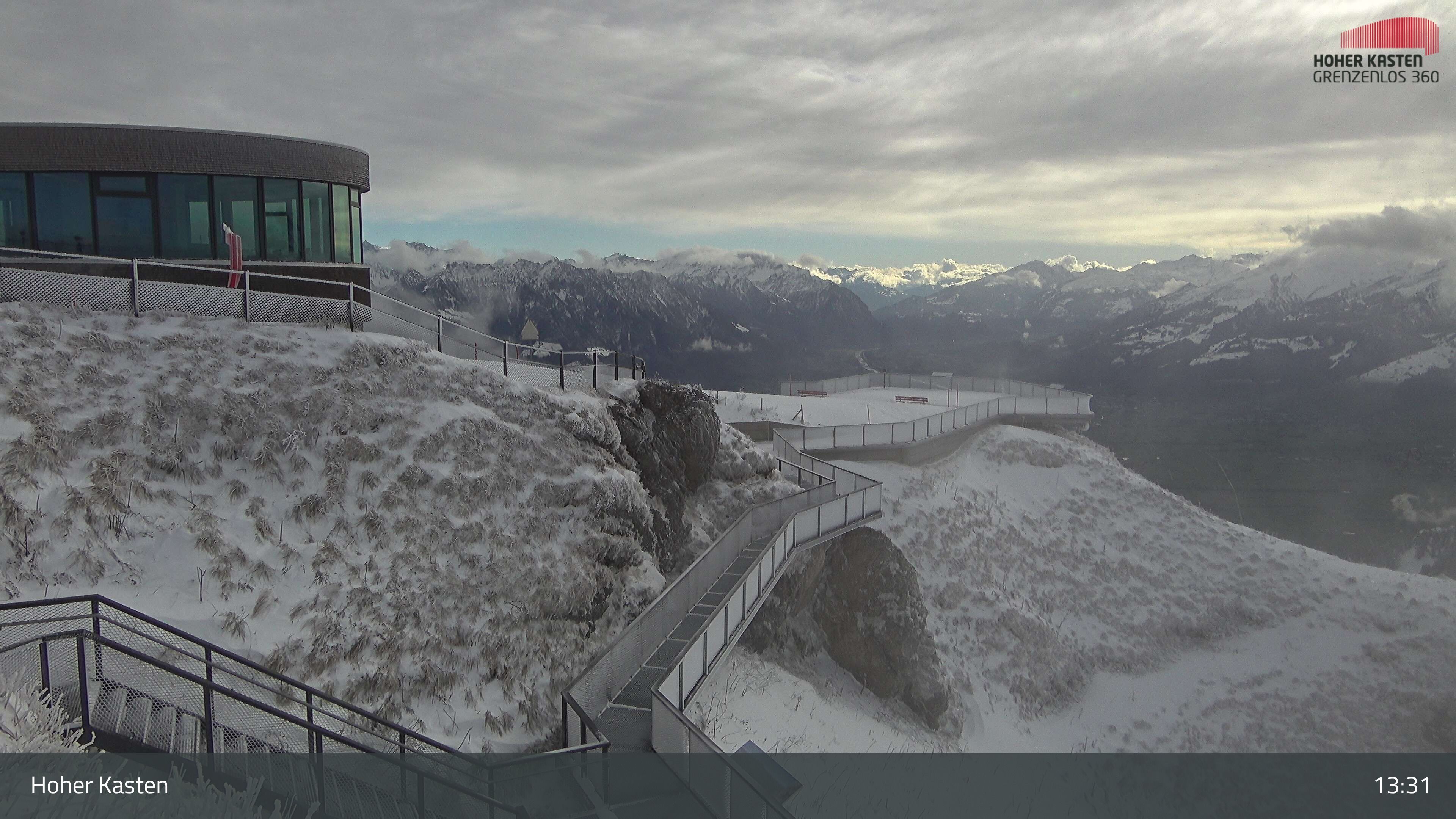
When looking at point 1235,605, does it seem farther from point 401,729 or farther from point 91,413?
point 91,413

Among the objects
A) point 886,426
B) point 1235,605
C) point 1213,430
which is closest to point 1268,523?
point 1213,430

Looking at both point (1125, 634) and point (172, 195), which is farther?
point (1125, 634)

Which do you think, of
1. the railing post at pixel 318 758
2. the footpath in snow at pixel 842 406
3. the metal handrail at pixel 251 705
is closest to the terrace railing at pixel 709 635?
the metal handrail at pixel 251 705

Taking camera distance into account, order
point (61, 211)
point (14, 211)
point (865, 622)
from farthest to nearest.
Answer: point (865, 622)
point (61, 211)
point (14, 211)

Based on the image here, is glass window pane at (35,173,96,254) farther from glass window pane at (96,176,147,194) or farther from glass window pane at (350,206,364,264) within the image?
glass window pane at (350,206,364,264)

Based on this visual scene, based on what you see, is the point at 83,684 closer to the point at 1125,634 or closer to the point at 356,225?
the point at 356,225

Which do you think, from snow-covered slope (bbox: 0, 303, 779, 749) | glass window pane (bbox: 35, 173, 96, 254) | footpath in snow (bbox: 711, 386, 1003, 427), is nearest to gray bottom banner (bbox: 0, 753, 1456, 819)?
snow-covered slope (bbox: 0, 303, 779, 749)

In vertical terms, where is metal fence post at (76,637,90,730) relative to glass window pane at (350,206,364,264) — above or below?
below

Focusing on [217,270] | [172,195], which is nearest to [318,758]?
[217,270]
